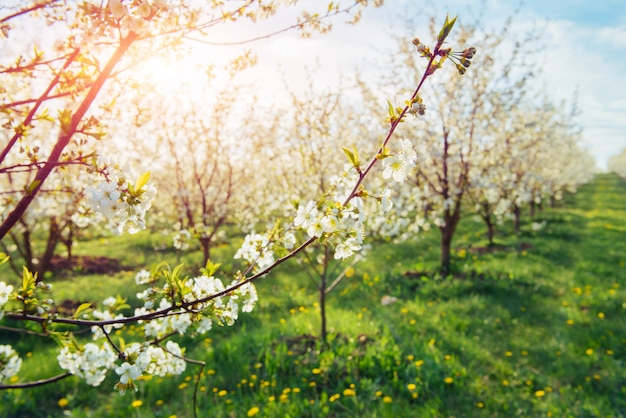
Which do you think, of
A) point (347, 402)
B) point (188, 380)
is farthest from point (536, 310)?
point (188, 380)

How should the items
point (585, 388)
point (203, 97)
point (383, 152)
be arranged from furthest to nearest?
point (203, 97) < point (585, 388) < point (383, 152)

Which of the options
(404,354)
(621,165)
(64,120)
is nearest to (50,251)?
(404,354)

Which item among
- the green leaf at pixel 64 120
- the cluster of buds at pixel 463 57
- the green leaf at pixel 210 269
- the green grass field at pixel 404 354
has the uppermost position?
the cluster of buds at pixel 463 57

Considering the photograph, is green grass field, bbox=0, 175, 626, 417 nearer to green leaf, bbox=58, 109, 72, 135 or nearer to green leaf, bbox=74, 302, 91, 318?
green leaf, bbox=74, 302, 91, 318

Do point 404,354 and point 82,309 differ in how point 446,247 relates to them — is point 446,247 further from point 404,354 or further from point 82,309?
point 82,309

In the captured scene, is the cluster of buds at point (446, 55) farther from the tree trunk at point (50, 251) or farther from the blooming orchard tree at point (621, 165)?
the blooming orchard tree at point (621, 165)

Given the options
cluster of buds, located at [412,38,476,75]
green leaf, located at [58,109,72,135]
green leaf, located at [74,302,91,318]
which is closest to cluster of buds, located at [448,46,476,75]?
cluster of buds, located at [412,38,476,75]

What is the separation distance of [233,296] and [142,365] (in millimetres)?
539

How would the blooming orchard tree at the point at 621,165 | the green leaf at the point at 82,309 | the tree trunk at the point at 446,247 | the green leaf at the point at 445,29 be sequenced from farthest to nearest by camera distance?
the blooming orchard tree at the point at 621,165, the tree trunk at the point at 446,247, the green leaf at the point at 82,309, the green leaf at the point at 445,29

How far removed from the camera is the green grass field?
431 centimetres

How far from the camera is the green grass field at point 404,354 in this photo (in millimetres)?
4312

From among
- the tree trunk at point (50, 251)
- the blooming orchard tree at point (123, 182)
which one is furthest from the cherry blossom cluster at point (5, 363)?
the tree trunk at point (50, 251)

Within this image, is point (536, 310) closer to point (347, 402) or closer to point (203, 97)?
point (347, 402)

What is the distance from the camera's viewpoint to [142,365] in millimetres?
2105
